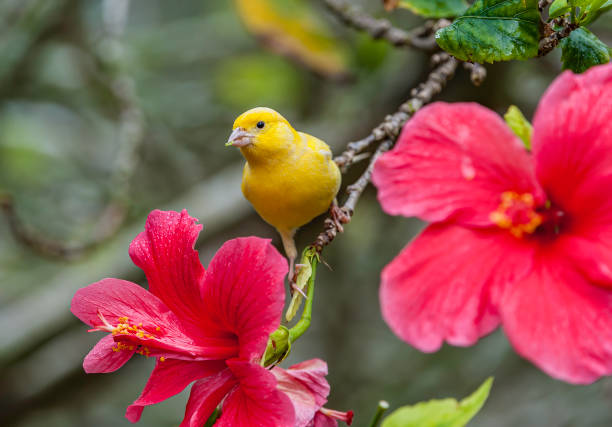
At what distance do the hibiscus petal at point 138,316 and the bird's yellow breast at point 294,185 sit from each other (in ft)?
0.65

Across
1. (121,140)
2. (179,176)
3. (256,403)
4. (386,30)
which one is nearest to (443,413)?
(256,403)

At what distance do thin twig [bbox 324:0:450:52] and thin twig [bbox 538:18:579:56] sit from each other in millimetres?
393

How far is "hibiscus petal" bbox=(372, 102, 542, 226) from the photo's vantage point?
672 millimetres

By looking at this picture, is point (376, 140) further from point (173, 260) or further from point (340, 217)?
point (173, 260)

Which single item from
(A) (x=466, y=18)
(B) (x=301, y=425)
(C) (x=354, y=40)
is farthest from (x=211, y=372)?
(C) (x=354, y=40)

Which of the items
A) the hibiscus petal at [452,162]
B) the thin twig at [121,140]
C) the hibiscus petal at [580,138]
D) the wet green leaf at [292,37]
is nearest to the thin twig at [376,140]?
the hibiscus petal at [452,162]

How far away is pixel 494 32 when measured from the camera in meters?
0.81

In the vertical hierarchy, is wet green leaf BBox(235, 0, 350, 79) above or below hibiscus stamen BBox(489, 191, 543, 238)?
below

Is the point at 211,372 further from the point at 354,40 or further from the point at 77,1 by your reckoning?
the point at 77,1

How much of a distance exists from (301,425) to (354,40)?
2054 millimetres

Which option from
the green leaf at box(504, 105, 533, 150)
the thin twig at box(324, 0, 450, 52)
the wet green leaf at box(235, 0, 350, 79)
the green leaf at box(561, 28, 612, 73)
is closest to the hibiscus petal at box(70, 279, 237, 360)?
the green leaf at box(504, 105, 533, 150)

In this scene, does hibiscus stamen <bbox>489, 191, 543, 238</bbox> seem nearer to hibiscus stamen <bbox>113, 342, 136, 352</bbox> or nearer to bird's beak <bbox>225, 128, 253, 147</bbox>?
bird's beak <bbox>225, 128, 253, 147</bbox>

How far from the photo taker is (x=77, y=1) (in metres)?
2.73

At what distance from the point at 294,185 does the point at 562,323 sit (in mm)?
414
